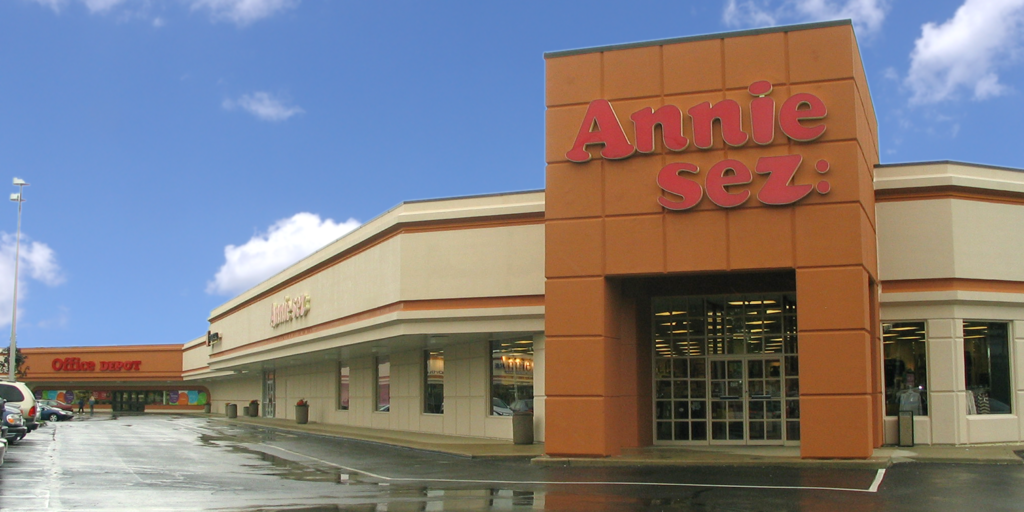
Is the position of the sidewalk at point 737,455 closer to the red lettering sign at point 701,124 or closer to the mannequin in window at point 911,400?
the mannequin in window at point 911,400

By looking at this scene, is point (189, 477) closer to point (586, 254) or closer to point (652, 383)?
point (586, 254)

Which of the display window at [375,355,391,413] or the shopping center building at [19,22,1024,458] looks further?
the display window at [375,355,391,413]

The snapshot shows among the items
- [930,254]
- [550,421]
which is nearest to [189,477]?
[550,421]

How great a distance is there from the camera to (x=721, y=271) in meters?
19.1

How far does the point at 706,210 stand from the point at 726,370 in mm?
5291

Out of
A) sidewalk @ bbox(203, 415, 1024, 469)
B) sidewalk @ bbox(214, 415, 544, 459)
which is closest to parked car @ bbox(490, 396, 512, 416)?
sidewalk @ bbox(214, 415, 544, 459)

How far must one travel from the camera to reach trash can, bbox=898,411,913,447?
20984mm

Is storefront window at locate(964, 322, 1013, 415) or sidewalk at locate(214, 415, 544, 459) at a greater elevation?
storefront window at locate(964, 322, 1013, 415)

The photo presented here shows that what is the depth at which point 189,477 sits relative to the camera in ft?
59.5

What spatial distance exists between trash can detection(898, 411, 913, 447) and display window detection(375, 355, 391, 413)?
57.8 ft

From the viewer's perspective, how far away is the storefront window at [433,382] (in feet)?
95.5

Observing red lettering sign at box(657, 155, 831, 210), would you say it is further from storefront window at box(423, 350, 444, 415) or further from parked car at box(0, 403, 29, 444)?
parked car at box(0, 403, 29, 444)

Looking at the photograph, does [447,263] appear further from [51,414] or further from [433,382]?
[51,414]

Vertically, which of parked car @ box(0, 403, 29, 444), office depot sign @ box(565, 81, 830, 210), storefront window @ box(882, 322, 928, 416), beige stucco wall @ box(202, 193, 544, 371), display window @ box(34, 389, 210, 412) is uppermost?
office depot sign @ box(565, 81, 830, 210)
